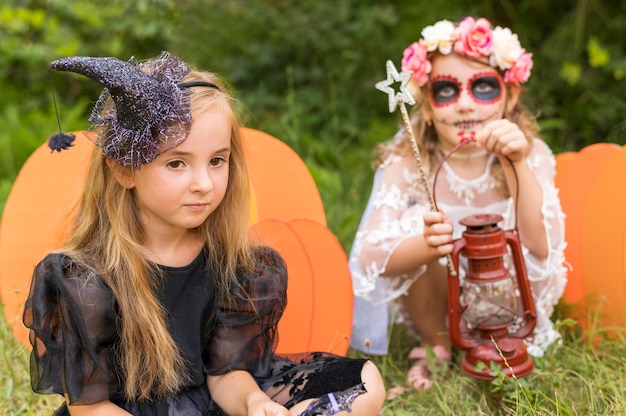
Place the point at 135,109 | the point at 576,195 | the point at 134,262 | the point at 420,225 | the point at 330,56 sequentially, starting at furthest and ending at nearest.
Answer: the point at 330,56
the point at 576,195
the point at 420,225
the point at 134,262
the point at 135,109

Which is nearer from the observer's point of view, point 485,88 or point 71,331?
point 71,331

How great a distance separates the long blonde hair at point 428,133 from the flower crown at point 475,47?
0.08 metres

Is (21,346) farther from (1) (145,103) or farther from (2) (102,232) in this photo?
(1) (145,103)

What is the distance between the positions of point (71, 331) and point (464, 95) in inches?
53.1

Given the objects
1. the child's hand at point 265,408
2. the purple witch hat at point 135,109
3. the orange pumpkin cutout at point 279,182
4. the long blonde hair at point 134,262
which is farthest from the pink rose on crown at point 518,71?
the child's hand at point 265,408

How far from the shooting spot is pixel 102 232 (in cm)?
203

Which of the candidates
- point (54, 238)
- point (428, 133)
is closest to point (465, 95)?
point (428, 133)

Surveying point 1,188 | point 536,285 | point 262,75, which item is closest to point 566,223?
point 536,285

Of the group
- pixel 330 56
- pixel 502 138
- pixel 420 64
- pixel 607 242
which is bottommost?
pixel 607 242

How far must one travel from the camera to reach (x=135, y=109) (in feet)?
6.08

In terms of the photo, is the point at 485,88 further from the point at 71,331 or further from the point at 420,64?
the point at 71,331

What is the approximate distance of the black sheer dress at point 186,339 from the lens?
6.26 ft

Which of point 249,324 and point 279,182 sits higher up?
point 279,182

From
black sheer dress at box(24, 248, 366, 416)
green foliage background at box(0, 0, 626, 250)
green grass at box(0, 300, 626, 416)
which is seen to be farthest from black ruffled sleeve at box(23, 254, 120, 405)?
green foliage background at box(0, 0, 626, 250)
